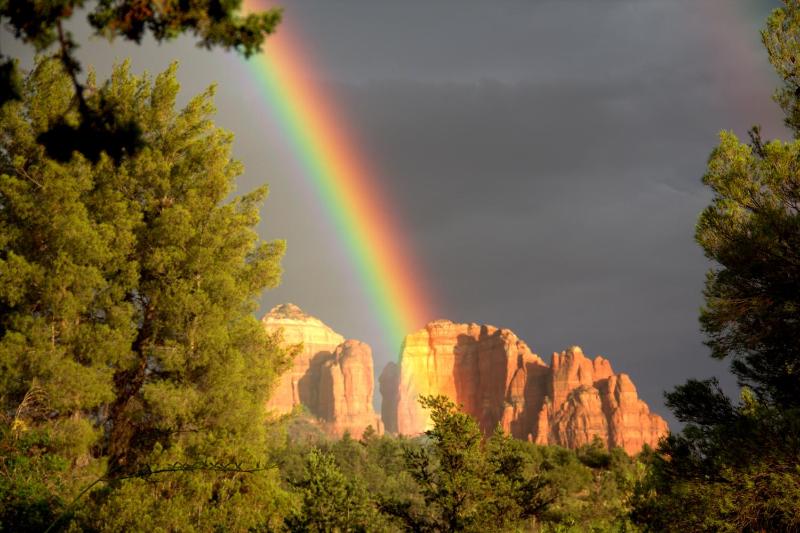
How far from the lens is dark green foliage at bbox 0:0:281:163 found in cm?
627

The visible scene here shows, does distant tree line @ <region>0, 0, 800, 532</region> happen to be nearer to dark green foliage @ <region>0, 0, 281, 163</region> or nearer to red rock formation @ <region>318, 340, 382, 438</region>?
dark green foliage @ <region>0, 0, 281, 163</region>

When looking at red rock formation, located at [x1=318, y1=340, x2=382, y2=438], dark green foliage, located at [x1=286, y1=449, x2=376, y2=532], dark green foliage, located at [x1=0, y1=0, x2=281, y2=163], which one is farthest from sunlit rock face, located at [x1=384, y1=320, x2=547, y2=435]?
dark green foliage, located at [x1=0, y1=0, x2=281, y2=163]

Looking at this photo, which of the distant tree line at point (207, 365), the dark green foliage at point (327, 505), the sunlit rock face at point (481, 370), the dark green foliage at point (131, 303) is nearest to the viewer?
the dark green foliage at point (327, 505)

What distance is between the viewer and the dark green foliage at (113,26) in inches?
247

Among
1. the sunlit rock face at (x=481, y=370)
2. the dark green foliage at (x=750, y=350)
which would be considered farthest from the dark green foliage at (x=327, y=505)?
the sunlit rock face at (x=481, y=370)

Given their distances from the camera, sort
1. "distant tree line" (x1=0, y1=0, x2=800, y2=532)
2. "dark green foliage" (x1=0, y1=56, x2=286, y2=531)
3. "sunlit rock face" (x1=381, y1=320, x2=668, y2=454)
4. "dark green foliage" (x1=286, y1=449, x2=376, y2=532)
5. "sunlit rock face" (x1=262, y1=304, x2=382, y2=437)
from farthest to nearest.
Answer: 1. "sunlit rock face" (x1=262, y1=304, x2=382, y2=437)
2. "sunlit rock face" (x1=381, y1=320, x2=668, y2=454)
3. "dark green foliage" (x1=0, y1=56, x2=286, y2=531)
4. "distant tree line" (x1=0, y1=0, x2=800, y2=532)
5. "dark green foliage" (x1=286, y1=449, x2=376, y2=532)

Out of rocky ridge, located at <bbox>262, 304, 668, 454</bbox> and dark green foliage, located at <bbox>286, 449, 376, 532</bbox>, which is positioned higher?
rocky ridge, located at <bbox>262, 304, 668, 454</bbox>

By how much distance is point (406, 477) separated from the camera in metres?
58.4

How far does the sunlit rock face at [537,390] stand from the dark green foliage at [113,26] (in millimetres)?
124810

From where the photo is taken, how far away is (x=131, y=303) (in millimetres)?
22891

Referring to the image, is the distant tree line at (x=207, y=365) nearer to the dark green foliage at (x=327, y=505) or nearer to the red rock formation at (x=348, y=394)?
the dark green foliage at (x=327, y=505)

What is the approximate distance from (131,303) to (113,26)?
1791 cm

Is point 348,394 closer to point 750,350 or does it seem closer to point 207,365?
point 207,365

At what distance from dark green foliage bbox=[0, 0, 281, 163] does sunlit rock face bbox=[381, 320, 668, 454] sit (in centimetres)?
12481
